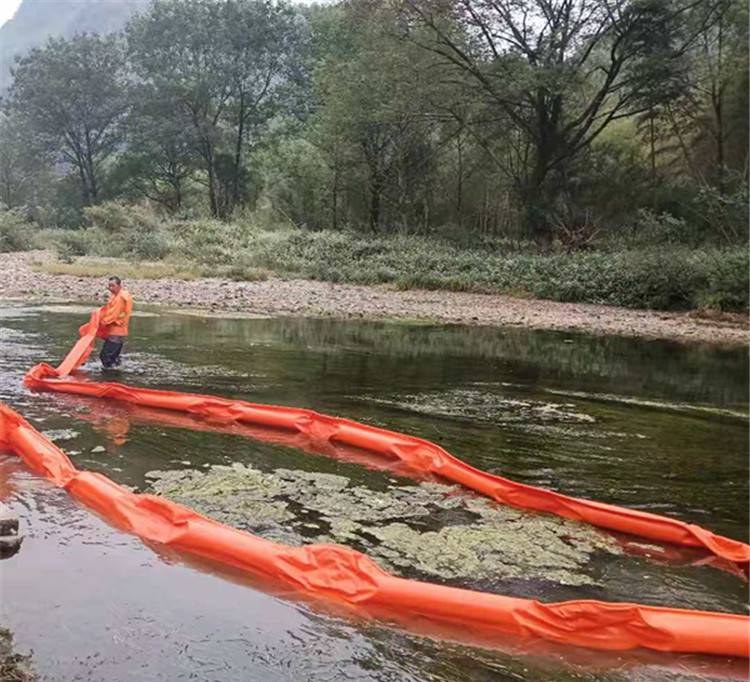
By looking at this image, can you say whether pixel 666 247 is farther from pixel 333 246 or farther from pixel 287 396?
pixel 287 396

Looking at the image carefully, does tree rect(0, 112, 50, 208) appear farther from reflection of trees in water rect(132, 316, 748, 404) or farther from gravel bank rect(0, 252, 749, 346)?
reflection of trees in water rect(132, 316, 748, 404)

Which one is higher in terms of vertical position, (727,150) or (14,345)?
(727,150)

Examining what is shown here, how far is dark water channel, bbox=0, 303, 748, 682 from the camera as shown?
14.3 feet

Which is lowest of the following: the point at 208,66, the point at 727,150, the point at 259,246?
the point at 259,246

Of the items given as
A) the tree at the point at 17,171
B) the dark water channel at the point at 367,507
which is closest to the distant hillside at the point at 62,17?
the tree at the point at 17,171

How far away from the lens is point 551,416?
10.3m

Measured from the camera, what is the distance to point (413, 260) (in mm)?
27172

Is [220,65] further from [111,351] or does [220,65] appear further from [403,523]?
[403,523]

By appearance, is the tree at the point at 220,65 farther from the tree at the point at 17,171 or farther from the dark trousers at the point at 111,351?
the dark trousers at the point at 111,351

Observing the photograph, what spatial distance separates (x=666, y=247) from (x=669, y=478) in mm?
17525

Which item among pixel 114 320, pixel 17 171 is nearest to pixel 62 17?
pixel 17 171

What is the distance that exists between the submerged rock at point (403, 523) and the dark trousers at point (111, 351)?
5.07m

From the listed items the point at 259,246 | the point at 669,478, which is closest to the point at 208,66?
the point at 259,246

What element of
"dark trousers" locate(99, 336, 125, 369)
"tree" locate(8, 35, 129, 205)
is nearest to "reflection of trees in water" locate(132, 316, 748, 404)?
"dark trousers" locate(99, 336, 125, 369)
